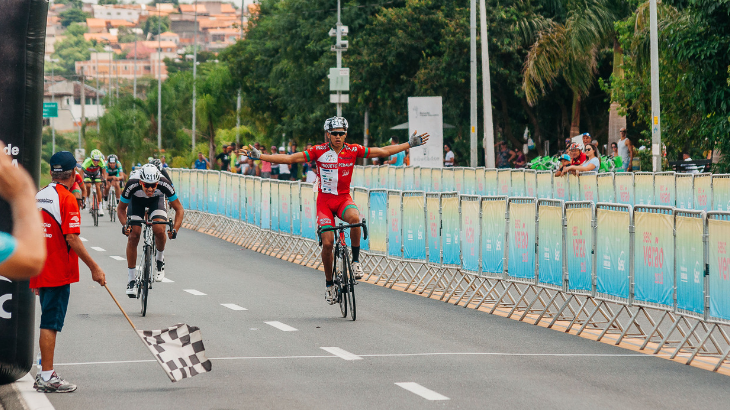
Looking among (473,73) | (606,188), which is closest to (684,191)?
(606,188)

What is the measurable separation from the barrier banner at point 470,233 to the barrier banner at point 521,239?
2.75 ft

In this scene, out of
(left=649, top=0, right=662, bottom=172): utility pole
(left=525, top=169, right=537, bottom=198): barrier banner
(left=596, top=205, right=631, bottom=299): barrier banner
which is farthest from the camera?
(left=649, top=0, right=662, bottom=172): utility pole

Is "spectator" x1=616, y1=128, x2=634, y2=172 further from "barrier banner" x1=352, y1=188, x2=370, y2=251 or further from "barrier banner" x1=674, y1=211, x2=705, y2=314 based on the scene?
"barrier banner" x1=674, y1=211, x2=705, y2=314

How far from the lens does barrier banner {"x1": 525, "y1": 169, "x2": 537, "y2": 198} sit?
83.2 feet

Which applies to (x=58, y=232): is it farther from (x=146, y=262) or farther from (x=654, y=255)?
(x=654, y=255)

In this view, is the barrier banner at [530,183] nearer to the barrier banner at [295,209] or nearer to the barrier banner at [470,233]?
the barrier banner at [295,209]

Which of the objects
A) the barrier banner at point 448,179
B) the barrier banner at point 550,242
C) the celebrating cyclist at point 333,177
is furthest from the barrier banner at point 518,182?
the barrier banner at point 550,242

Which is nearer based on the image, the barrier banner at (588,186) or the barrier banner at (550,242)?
the barrier banner at (550,242)

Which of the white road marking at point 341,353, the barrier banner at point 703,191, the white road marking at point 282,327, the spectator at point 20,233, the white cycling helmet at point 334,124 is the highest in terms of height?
the white cycling helmet at point 334,124

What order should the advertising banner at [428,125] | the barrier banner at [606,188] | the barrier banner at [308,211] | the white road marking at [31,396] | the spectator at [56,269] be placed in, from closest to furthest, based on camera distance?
1. the white road marking at [31,396]
2. the spectator at [56,269]
3. the barrier banner at [308,211]
4. the barrier banner at [606,188]
5. the advertising banner at [428,125]

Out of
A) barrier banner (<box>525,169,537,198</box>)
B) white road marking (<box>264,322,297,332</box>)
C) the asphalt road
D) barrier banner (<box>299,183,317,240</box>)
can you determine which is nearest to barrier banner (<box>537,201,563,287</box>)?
the asphalt road

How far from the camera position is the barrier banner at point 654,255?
35.2 feet

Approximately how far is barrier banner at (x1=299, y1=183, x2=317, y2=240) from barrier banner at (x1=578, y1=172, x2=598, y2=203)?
221 inches

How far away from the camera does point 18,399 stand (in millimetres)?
8523
